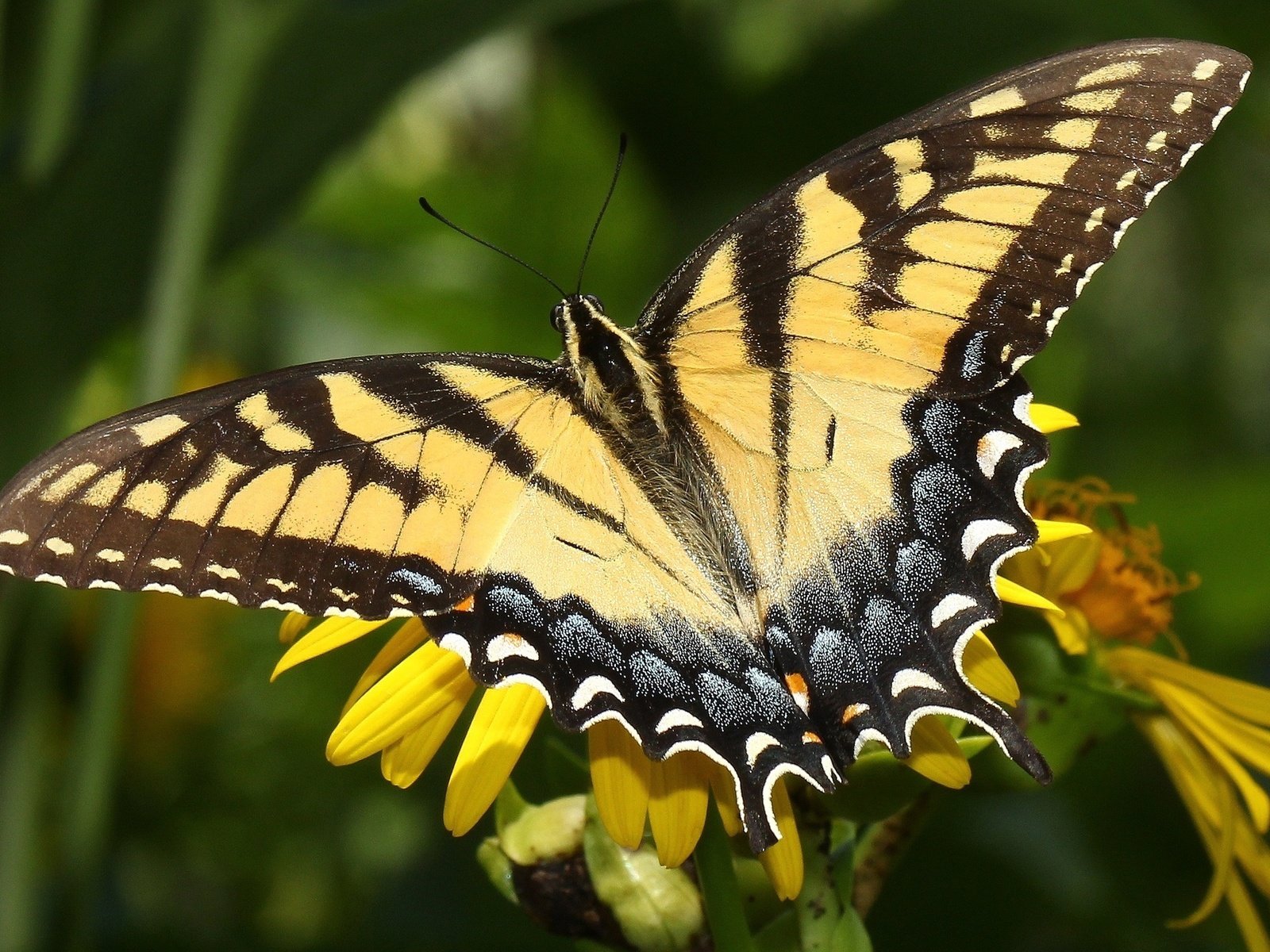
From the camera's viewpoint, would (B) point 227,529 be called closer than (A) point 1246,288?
Yes

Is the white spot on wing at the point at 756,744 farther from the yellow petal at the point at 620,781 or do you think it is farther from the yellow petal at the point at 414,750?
the yellow petal at the point at 414,750

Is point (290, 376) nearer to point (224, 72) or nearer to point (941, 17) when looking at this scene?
point (224, 72)

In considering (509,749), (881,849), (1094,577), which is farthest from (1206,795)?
(509,749)

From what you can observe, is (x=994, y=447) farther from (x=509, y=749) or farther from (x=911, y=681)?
(x=509, y=749)

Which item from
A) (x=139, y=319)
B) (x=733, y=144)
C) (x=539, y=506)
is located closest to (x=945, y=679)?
(x=539, y=506)

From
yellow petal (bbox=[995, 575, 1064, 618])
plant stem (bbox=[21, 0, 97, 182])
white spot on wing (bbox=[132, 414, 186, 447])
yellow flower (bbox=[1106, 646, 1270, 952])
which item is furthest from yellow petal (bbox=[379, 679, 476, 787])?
plant stem (bbox=[21, 0, 97, 182])

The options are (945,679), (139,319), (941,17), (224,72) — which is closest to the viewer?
(945,679)
